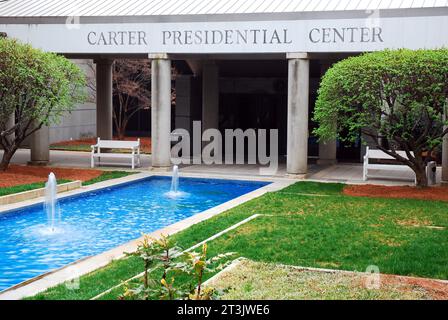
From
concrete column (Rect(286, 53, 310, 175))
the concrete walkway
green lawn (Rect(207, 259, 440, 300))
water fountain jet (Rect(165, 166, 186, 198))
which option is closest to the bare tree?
the concrete walkway

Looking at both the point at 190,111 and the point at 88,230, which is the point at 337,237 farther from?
the point at 190,111

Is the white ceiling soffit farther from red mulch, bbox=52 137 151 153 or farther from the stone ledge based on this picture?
red mulch, bbox=52 137 151 153

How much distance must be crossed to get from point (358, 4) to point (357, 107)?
424 cm

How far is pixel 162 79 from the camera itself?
2148cm

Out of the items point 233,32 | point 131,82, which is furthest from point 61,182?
point 131,82

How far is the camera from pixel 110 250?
10.6 meters

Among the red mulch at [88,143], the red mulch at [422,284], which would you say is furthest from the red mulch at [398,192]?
the red mulch at [88,143]

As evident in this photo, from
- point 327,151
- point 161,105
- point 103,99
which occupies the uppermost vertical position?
point 103,99

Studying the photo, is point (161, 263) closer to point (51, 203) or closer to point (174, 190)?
point (51, 203)

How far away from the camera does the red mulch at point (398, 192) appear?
53.5ft

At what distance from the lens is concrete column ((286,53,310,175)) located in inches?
785

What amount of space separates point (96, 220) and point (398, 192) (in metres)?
7.86

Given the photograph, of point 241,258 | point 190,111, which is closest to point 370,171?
point 190,111

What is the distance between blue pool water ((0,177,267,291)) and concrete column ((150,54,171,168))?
1834 millimetres
